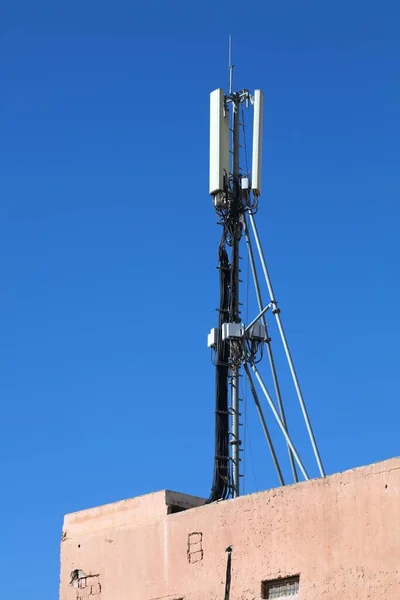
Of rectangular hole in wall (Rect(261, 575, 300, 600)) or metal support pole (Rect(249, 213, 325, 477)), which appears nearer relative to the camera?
rectangular hole in wall (Rect(261, 575, 300, 600))

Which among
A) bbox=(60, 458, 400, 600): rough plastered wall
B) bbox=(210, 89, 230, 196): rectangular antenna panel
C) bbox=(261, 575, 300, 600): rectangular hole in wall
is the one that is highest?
bbox=(210, 89, 230, 196): rectangular antenna panel

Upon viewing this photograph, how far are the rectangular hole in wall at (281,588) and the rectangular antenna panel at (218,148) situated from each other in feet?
40.0

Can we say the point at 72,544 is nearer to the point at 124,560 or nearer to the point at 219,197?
the point at 124,560

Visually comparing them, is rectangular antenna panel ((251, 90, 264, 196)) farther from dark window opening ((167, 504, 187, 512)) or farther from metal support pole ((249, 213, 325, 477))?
dark window opening ((167, 504, 187, 512))

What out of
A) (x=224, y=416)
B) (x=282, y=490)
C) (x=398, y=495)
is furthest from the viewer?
(x=224, y=416)

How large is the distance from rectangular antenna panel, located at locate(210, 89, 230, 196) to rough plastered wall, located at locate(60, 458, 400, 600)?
9.61m

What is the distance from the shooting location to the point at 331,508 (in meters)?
16.6

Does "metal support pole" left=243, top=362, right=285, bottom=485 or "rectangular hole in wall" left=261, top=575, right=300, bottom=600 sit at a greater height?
"metal support pole" left=243, top=362, right=285, bottom=485

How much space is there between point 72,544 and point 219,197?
9985mm

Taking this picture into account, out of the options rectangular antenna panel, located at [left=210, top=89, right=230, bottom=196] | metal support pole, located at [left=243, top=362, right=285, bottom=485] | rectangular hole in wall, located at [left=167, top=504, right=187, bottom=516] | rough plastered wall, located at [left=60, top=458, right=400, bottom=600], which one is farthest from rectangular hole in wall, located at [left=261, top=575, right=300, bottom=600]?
rectangular antenna panel, located at [left=210, top=89, right=230, bottom=196]

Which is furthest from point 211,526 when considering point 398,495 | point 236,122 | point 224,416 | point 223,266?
point 236,122

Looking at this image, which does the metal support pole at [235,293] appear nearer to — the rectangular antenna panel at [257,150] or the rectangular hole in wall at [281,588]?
the rectangular antenna panel at [257,150]

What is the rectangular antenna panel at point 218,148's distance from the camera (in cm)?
2783

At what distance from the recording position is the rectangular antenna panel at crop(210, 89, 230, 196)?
2783 centimetres
